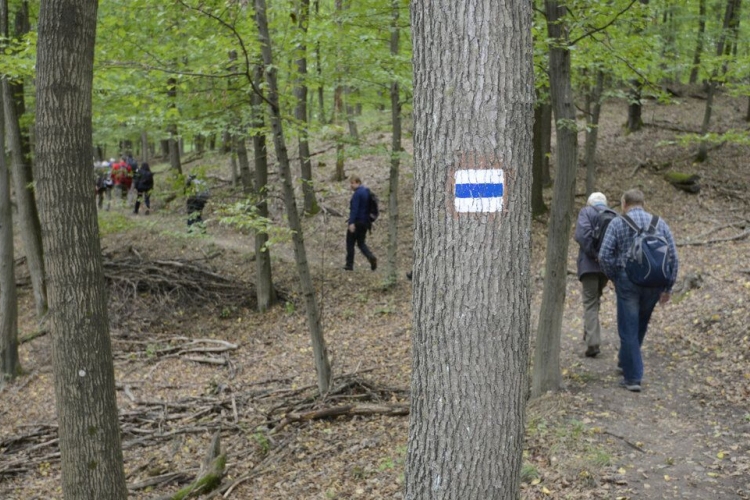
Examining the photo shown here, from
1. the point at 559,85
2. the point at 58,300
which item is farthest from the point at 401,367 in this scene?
the point at 58,300

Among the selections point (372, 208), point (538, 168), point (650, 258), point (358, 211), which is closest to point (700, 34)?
point (538, 168)

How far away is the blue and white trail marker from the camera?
104 inches

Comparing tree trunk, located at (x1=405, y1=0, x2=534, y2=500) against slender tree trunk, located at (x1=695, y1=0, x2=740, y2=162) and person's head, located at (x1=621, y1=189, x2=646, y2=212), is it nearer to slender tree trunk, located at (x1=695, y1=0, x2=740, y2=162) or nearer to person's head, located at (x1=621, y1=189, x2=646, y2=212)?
person's head, located at (x1=621, y1=189, x2=646, y2=212)

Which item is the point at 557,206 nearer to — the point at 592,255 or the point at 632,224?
the point at 632,224

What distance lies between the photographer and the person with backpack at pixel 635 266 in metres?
6.34

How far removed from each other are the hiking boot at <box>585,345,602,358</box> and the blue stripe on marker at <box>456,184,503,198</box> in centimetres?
587

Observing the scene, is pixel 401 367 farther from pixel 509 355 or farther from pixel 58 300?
pixel 509 355

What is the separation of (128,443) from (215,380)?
6.51 ft

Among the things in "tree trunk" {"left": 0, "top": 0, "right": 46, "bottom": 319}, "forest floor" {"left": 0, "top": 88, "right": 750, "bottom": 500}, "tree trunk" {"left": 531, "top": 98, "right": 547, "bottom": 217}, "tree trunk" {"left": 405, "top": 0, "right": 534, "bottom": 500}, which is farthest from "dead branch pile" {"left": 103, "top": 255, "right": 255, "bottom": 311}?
"tree trunk" {"left": 405, "top": 0, "right": 534, "bottom": 500}

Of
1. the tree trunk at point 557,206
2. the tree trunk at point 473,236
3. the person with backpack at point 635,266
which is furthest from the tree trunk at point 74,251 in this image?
the person with backpack at point 635,266

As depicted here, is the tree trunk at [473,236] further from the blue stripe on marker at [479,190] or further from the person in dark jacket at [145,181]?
the person in dark jacket at [145,181]

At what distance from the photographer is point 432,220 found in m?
2.74

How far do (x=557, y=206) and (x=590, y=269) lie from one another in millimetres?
1717

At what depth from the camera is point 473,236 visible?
268cm
